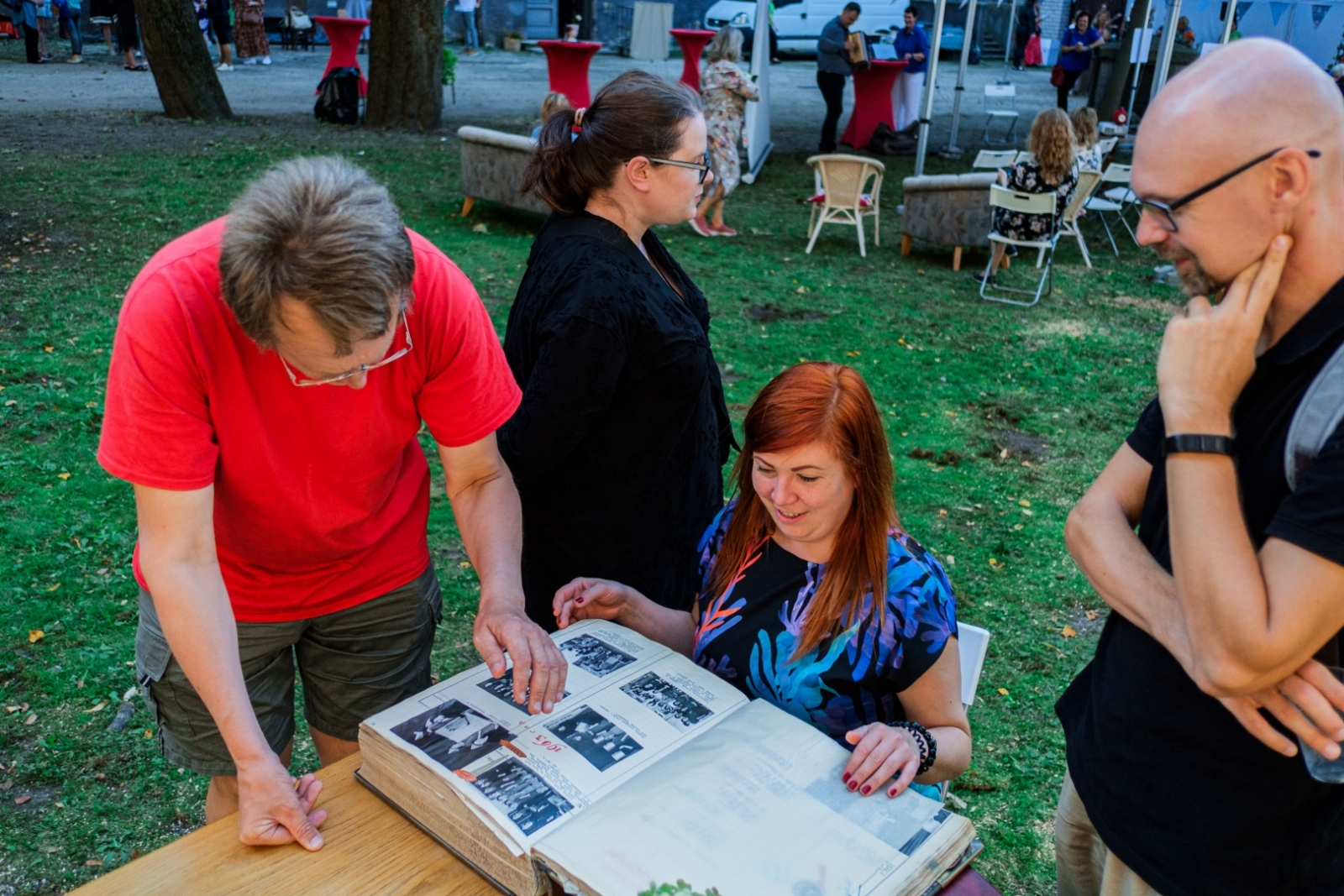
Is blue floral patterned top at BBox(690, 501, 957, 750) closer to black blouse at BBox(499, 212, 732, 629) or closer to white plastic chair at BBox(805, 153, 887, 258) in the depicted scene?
black blouse at BBox(499, 212, 732, 629)

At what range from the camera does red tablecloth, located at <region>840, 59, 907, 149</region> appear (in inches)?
580

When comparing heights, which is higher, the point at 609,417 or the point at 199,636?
the point at 609,417

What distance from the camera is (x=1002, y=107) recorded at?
746 inches

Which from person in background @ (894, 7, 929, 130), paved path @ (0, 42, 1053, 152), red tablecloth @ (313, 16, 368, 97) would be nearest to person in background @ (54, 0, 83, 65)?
paved path @ (0, 42, 1053, 152)

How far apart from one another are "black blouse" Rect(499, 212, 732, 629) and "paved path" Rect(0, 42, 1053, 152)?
498 inches

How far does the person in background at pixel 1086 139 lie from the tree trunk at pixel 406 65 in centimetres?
798

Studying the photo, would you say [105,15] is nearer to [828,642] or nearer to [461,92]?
[461,92]

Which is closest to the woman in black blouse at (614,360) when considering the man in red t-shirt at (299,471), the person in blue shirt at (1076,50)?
the man in red t-shirt at (299,471)

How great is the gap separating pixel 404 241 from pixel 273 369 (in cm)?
35

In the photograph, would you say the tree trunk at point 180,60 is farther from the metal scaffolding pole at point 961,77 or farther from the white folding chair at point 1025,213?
the white folding chair at point 1025,213

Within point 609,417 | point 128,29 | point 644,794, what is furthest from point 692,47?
point 644,794

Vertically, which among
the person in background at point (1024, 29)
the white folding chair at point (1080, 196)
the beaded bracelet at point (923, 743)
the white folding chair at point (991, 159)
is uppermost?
the person in background at point (1024, 29)

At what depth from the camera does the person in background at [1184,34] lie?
681 inches

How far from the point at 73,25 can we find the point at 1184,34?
20860 mm
